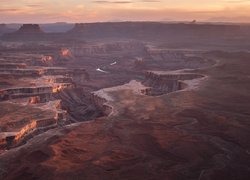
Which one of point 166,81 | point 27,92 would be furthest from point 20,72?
point 166,81

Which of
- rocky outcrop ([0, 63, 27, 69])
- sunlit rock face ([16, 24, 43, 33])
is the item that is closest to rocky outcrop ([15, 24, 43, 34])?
sunlit rock face ([16, 24, 43, 33])

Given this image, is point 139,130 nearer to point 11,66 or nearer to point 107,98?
point 107,98

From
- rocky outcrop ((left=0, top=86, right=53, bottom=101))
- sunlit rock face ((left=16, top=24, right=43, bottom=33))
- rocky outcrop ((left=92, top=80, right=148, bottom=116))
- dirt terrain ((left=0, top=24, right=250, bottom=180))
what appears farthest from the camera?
sunlit rock face ((left=16, top=24, right=43, bottom=33))

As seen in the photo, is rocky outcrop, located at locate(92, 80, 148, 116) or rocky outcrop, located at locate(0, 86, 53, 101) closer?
rocky outcrop, located at locate(92, 80, 148, 116)

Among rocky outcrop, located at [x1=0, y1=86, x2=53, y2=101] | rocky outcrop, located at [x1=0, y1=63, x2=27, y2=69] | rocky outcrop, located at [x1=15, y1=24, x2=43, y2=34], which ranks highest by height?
rocky outcrop, located at [x1=15, y1=24, x2=43, y2=34]

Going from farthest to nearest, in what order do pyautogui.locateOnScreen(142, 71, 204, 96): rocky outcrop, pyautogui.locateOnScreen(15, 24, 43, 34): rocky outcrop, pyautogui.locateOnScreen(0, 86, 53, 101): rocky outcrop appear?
pyautogui.locateOnScreen(15, 24, 43, 34): rocky outcrop → pyautogui.locateOnScreen(142, 71, 204, 96): rocky outcrop → pyautogui.locateOnScreen(0, 86, 53, 101): rocky outcrop

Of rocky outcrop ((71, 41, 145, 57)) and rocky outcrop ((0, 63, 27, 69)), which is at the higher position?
rocky outcrop ((0, 63, 27, 69))

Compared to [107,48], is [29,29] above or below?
above

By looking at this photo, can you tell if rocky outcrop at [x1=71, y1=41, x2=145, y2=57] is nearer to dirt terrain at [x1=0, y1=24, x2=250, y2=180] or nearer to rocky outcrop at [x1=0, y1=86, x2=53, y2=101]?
dirt terrain at [x1=0, y1=24, x2=250, y2=180]

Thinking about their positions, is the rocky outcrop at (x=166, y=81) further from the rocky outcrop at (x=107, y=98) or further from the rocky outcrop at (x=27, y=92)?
the rocky outcrop at (x=27, y=92)

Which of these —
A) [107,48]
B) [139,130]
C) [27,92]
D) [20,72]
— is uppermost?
[20,72]
